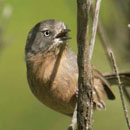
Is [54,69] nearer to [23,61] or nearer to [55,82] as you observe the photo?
[55,82]

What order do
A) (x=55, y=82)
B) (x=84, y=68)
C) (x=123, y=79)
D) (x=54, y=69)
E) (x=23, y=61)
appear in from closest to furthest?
(x=84, y=68), (x=55, y=82), (x=54, y=69), (x=123, y=79), (x=23, y=61)

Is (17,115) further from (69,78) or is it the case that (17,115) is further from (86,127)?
(86,127)

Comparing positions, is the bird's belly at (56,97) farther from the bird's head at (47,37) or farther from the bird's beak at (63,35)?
the bird's beak at (63,35)

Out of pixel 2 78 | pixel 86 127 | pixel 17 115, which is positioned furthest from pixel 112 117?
pixel 86 127

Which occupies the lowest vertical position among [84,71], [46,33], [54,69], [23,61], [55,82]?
[84,71]

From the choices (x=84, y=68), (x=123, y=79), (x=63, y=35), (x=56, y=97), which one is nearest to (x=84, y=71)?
(x=84, y=68)

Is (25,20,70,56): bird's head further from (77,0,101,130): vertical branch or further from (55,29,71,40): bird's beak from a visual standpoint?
(77,0,101,130): vertical branch
